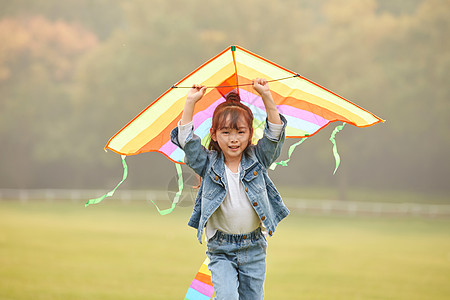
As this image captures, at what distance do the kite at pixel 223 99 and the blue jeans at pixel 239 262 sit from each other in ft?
2.00

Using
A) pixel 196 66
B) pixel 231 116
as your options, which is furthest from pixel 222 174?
pixel 196 66

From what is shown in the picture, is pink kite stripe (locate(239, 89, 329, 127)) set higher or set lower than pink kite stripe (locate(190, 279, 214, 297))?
higher

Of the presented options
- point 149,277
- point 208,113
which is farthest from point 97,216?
point 208,113

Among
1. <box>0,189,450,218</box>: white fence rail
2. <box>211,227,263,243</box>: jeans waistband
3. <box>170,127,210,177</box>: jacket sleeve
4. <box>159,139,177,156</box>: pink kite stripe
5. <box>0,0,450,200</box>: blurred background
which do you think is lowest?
<box>211,227,263,243</box>: jeans waistband

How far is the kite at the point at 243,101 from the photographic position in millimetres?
3348

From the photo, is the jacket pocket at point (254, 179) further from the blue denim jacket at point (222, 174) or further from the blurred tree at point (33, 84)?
the blurred tree at point (33, 84)

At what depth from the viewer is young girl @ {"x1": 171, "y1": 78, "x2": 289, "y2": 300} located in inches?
118

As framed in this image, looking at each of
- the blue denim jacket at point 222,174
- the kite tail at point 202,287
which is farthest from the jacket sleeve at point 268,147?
the kite tail at point 202,287

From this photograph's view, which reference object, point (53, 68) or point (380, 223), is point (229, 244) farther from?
point (53, 68)

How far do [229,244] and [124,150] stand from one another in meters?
0.91

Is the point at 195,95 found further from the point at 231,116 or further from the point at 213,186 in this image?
the point at 213,186

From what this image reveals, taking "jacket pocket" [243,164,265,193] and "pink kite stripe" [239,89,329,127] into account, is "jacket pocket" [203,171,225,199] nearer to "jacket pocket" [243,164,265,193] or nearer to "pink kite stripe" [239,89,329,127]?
"jacket pocket" [243,164,265,193]

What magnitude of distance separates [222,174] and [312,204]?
1411 centimetres

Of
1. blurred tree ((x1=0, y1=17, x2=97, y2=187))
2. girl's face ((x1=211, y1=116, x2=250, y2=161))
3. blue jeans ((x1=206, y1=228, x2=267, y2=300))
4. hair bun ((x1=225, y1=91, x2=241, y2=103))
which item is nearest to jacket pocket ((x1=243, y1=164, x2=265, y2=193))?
girl's face ((x1=211, y1=116, x2=250, y2=161))
